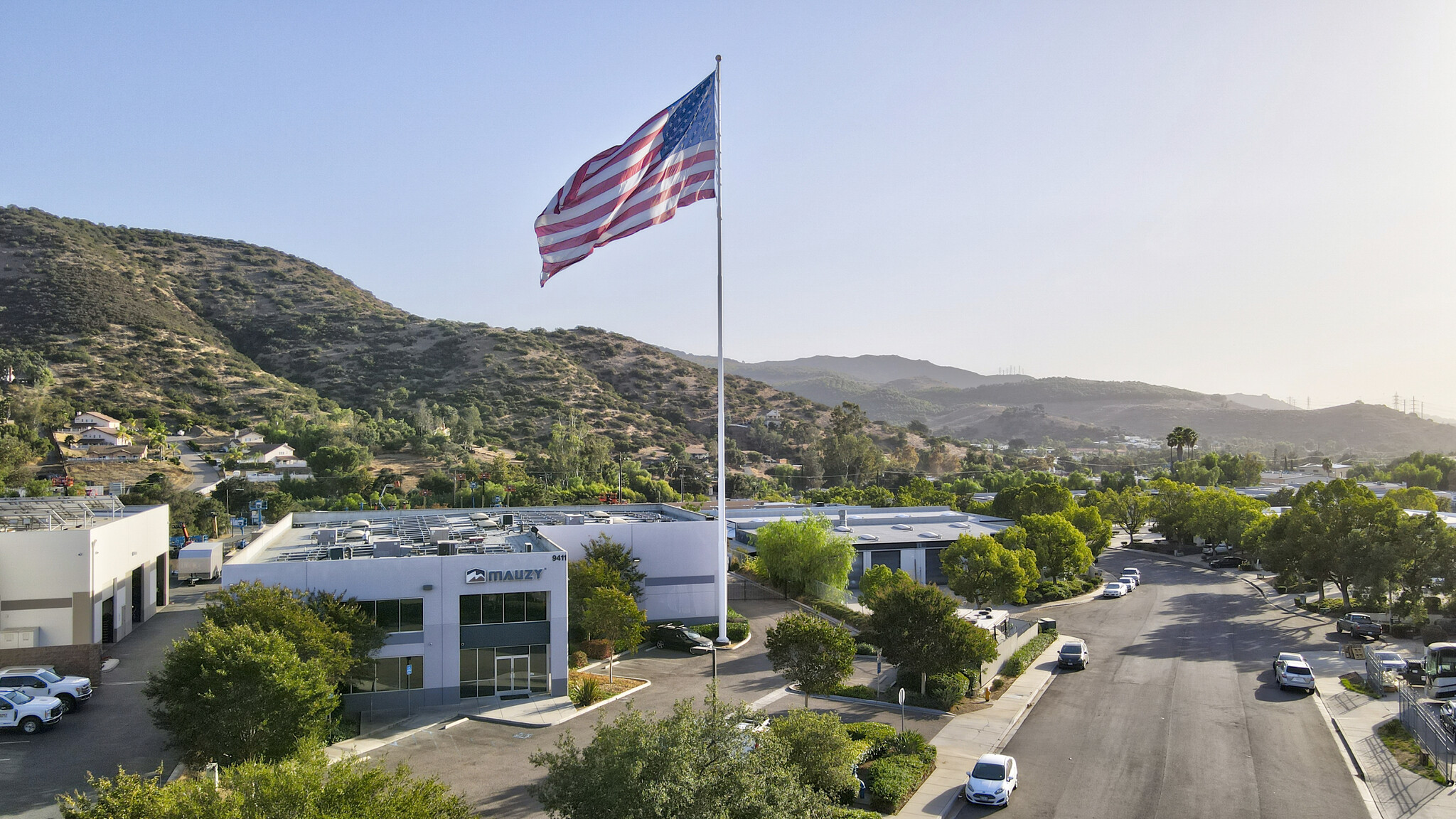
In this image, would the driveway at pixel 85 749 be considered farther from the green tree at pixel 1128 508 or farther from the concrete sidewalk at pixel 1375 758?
the green tree at pixel 1128 508

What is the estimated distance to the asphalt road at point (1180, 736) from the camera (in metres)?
23.0

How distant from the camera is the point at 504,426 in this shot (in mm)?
131875

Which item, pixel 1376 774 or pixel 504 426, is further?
pixel 504 426

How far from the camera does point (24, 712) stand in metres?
27.1

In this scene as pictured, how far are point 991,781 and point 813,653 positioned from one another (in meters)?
7.31

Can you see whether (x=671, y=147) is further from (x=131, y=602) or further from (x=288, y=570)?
(x=131, y=602)

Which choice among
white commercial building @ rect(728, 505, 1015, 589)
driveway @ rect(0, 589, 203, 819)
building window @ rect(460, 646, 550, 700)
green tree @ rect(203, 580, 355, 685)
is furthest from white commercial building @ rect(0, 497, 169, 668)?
white commercial building @ rect(728, 505, 1015, 589)

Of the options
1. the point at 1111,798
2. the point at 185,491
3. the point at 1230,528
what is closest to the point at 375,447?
the point at 185,491

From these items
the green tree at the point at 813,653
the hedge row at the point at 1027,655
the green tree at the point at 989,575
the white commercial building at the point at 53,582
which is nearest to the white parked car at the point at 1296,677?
the hedge row at the point at 1027,655

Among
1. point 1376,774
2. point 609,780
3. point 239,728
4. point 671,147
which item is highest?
point 671,147

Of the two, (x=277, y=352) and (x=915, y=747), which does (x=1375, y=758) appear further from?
(x=277, y=352)

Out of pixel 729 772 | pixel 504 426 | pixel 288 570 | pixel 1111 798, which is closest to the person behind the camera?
pixel 729 772

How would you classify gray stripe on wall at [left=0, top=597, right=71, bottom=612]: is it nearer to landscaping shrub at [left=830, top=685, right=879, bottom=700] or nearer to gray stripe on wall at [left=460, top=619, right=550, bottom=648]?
gray stripe on wall at [left=460, top=619, right=550, bottom=648]

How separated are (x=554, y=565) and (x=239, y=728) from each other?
12322 millimetres
